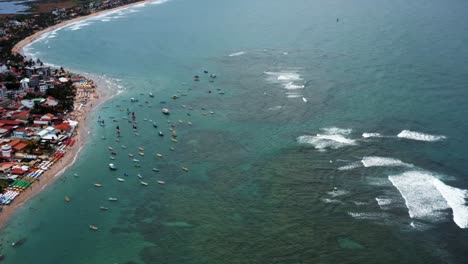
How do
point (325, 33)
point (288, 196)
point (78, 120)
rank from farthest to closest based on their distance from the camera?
point (325, 33) < point (78, 120) < point (288, 196)

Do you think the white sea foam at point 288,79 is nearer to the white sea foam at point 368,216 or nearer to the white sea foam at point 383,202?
Answer: the white sea foam at point 383,202

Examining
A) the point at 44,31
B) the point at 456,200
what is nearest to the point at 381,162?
the point at 456,200

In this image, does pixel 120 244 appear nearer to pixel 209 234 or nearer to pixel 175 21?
pixel 209 234

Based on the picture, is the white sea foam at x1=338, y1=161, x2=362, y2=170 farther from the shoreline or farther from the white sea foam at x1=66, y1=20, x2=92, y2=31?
the white sea foam at x1=66, y1=20, x2=92, y2=31

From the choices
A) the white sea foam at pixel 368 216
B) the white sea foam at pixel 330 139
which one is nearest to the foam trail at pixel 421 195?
the white sea foam at pixel 368 216

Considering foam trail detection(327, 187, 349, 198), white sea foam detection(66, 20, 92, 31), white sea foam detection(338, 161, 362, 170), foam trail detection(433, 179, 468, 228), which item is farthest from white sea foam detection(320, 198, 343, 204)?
white sea foam detection(66, 20, 92, 31)

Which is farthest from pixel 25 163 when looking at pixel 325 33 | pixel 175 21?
pixel 175 21
